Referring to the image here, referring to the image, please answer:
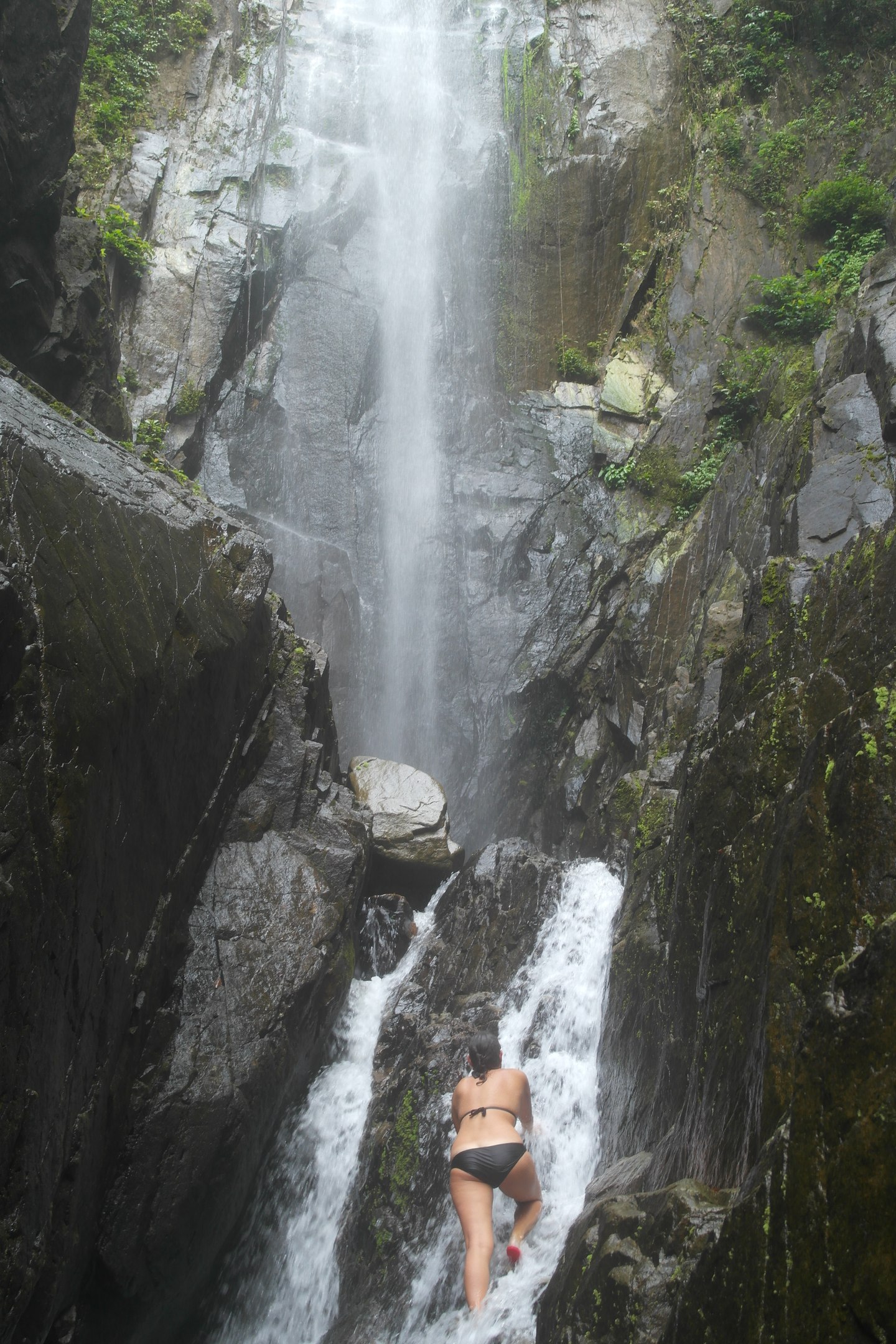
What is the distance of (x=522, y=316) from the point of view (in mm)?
16609

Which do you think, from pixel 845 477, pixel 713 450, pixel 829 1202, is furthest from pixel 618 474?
pixel 829 1202

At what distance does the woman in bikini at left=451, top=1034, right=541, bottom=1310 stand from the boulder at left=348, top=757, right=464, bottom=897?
4252 millimetres

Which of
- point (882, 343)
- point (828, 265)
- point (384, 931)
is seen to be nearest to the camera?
point (384, 931)

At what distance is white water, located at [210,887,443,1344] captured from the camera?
636cm

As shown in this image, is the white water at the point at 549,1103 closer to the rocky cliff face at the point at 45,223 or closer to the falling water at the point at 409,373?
the falling water at the point at 409,373

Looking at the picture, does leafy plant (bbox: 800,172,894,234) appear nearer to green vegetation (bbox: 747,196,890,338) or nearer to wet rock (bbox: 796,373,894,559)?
green vegetation (bbox: 747,196,890,338)

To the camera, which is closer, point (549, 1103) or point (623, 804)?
point (549, 1103)

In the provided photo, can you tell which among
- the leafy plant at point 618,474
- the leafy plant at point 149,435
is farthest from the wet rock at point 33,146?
the leafy plant at point 618,474

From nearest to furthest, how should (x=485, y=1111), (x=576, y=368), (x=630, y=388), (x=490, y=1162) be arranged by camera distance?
(x=490, y=1162) < (x=485, y=1111) < (x=630, y=388) < (x=576, y=368)

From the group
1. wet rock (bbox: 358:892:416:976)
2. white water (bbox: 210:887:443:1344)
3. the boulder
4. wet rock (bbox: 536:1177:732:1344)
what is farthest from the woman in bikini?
the boulder

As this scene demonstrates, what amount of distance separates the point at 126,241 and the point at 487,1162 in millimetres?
14825

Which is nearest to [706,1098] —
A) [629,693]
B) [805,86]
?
[629,693]

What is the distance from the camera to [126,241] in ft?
47.1

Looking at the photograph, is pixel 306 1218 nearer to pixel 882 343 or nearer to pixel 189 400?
pixel 882 343
